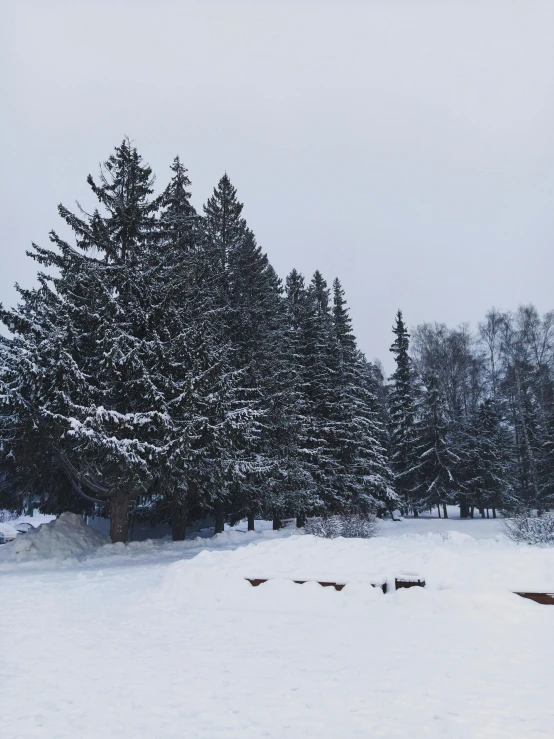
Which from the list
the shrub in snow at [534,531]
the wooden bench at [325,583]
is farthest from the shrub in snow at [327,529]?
the wooden bench at [325,583]

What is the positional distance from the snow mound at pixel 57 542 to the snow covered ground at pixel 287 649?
3.19m

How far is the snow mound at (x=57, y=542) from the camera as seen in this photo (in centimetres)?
1500

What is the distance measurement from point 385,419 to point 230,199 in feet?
88.8

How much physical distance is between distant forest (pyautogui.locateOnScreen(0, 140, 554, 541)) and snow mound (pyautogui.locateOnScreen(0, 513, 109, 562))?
90 cm

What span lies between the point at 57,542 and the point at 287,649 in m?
11.6

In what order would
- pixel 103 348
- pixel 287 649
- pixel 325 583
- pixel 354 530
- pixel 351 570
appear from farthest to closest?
pixel 103 348 → pixel 354 530 → pixel 351 570 → pixel 325 583 → pixel 287 649

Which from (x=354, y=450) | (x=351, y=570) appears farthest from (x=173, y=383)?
(x=354, y=450)

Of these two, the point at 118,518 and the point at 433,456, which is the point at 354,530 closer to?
the point at 118,518

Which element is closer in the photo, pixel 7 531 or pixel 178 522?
pixel 178 522

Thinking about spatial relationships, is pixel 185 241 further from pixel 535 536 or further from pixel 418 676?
pixel 418 676

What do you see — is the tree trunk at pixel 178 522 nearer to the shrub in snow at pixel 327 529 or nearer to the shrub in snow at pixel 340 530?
the shrub in snow at pixel 340 530

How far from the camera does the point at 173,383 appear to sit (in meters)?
15.7

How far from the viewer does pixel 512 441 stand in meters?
39.2

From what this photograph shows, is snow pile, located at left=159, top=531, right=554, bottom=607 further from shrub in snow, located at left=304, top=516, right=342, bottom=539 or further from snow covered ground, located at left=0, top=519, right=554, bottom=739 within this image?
shrub in snow, located at left=304, top=516, right=342, bottom=539
